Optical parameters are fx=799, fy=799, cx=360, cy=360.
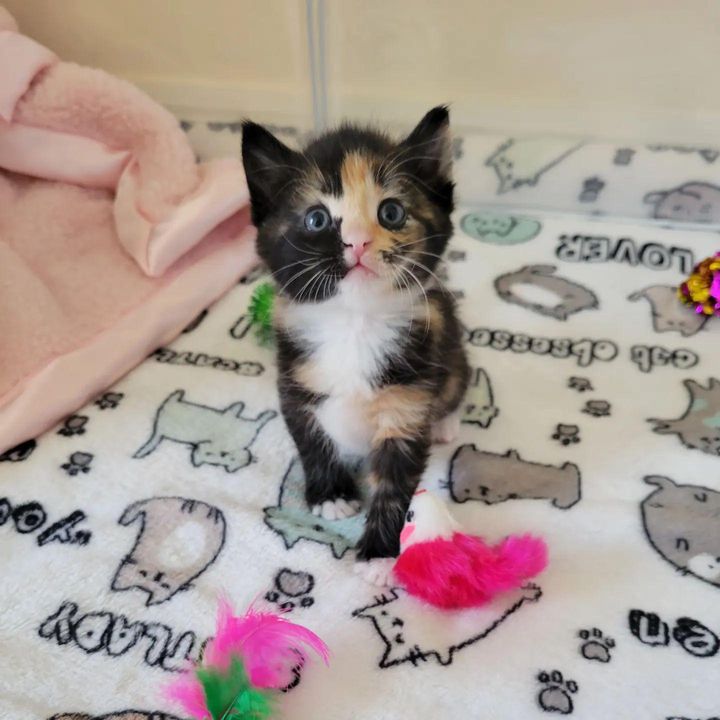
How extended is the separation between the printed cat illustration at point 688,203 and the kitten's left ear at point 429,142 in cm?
96

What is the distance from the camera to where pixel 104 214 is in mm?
1674

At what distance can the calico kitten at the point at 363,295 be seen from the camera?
0.91m

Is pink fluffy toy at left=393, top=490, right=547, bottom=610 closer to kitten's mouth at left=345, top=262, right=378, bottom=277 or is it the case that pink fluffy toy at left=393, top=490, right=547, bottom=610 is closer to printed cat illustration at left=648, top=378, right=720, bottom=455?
kitten's mouth at left=345, top=262, right=378, bottom=277

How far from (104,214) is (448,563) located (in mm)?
1129

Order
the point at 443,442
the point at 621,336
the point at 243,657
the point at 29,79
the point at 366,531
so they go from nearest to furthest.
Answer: the point at 243,657, the point at 366,531, the point at 443,442, the point at 621,336, the point at 29,79

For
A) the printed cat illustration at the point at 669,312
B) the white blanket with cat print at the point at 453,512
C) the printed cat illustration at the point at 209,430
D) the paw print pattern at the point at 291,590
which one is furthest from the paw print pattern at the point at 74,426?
the printed cat illustration at the point at 669,312

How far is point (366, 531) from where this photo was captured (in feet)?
3.39

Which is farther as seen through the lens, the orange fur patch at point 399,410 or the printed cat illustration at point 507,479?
the printed cat illustration at point 507,479

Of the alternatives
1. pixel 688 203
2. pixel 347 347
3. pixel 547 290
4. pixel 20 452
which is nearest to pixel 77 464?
pixel 20 452

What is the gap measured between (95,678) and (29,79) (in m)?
1.24

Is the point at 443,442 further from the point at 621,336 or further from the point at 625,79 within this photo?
the point at 625,79

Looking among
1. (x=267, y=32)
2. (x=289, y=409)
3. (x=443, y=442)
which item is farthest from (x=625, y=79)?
(x=289, y=409)

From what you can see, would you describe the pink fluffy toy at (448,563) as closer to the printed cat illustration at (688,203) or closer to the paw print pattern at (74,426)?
the paw print pattern at (74,426)

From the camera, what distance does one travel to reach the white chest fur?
983mm
